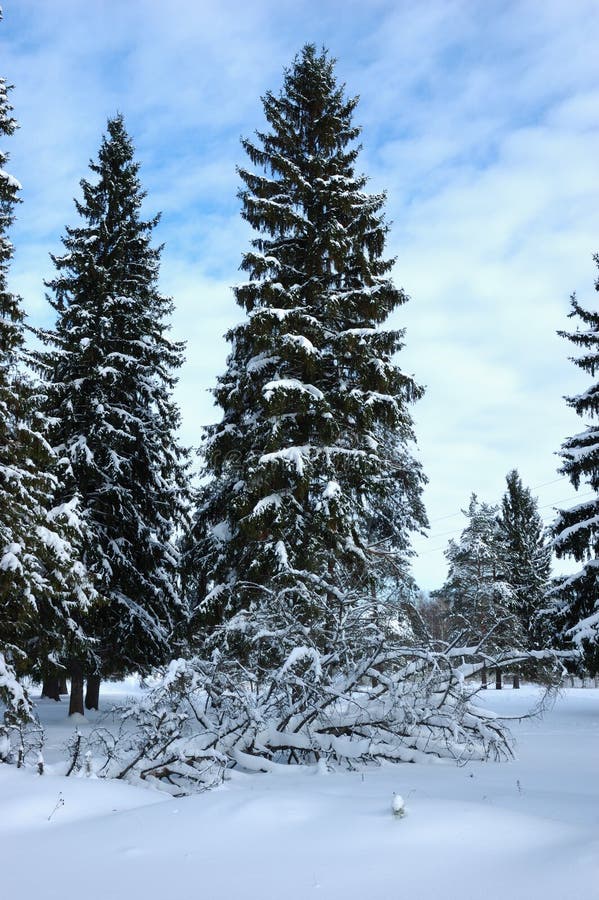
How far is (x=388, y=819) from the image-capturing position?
13.6 feet

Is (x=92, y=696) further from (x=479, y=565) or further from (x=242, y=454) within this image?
(x=479, y=565)

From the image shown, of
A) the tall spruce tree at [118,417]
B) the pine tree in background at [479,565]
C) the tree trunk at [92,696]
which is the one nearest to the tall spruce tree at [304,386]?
the tall spruce tree at [118,417]

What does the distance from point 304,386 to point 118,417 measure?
587cm

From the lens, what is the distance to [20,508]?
1045cm

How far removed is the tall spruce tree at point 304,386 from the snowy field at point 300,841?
5.29 metres

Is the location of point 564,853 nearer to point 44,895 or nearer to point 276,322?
point 44,895

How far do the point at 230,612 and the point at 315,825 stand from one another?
853cm

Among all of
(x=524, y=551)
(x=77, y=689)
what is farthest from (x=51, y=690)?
(x=524, y=551)

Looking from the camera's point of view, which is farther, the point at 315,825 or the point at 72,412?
the point at 72,412

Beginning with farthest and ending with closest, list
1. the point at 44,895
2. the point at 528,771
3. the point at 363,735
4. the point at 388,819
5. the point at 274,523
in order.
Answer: the point at 274,523 → the point at 363,735 → the point at 528,771 → the point at 388,819 → the point at 44,895

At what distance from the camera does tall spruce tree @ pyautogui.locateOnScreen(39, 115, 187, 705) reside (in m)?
15.3

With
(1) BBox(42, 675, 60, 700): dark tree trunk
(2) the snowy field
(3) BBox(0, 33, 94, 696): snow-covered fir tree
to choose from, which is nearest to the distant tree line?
(3) BBox(0, 33, 94, 696): snow-covered fir tree

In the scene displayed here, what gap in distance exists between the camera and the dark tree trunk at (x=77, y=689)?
15.3m

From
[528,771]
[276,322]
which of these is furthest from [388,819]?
[276,322]
